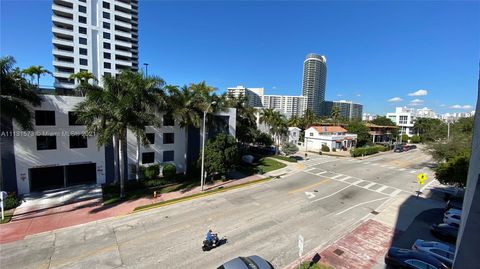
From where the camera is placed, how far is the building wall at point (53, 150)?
20109 mm

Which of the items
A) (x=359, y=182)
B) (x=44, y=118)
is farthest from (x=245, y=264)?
(x=359, y=182)

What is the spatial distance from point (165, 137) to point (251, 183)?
38.6 feet

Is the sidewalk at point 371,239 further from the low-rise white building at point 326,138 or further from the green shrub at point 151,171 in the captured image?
the low-rise white building at point 326,138

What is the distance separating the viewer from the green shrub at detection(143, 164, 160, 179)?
80.8ft

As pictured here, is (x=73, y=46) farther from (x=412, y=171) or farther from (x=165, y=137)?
(x=412, y=171)

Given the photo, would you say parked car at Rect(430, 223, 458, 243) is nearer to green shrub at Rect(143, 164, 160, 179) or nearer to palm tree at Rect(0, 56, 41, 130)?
green shrub at Rect(143, 164, 160, 179)

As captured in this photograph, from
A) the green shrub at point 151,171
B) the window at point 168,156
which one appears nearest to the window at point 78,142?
the green shrub at point 151,171

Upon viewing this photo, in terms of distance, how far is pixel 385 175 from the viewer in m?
32.2

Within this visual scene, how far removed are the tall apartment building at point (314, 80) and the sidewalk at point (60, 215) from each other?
499 feet

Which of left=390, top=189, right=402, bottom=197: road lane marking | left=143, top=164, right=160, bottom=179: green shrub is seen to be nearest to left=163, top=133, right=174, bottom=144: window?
left=143, top=164, right=160, bottom=179: green shrub

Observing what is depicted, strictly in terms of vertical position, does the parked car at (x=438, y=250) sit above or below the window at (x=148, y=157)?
below

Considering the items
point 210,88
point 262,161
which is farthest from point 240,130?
point 210,88

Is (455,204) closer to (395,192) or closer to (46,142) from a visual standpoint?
(395,192)

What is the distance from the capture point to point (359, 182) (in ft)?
91.7
